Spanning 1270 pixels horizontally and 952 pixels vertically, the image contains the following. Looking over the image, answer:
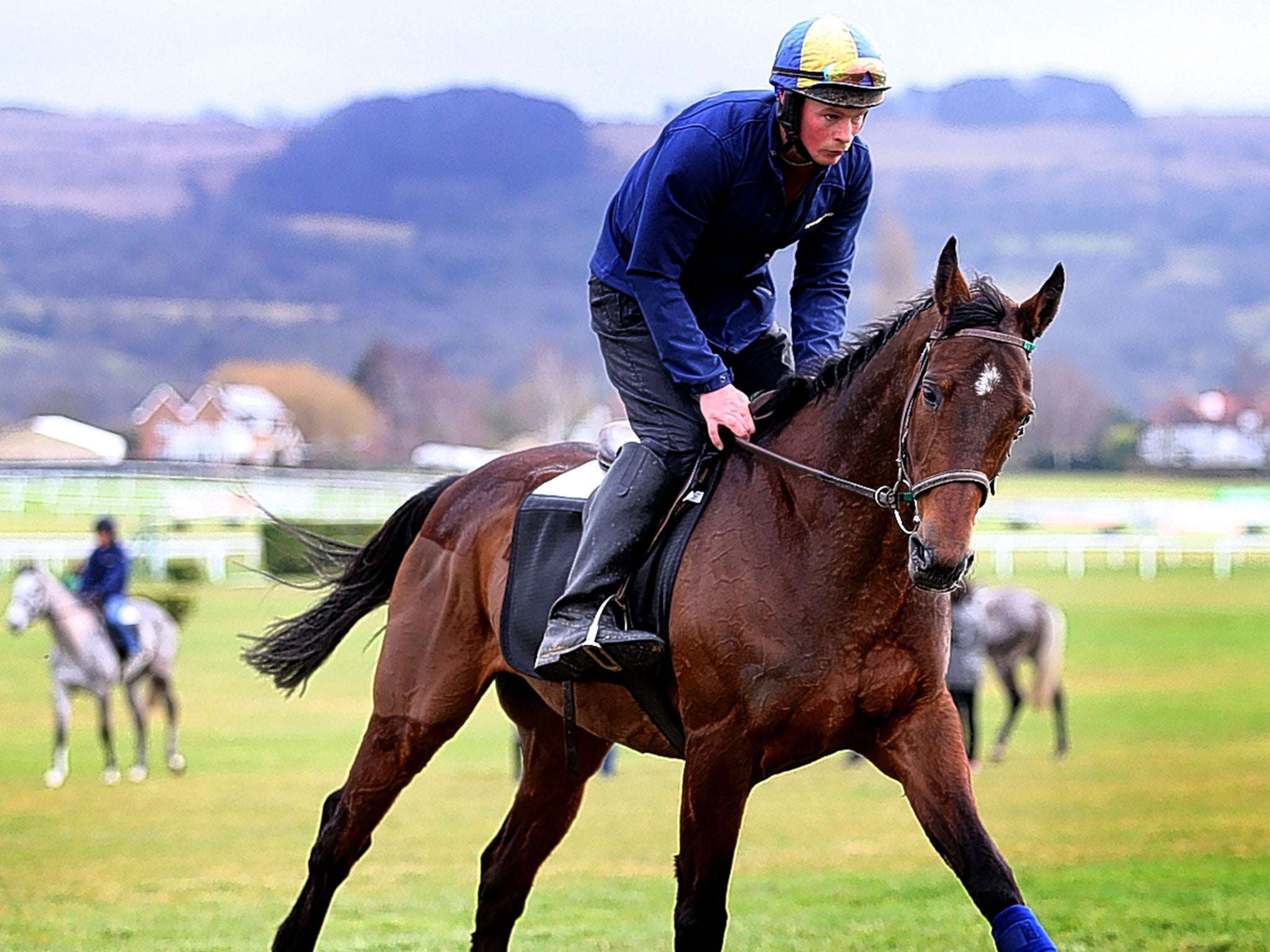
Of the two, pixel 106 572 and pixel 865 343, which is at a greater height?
pixel 865 343

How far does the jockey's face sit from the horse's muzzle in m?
1.16

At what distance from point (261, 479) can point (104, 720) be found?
30.8 meters

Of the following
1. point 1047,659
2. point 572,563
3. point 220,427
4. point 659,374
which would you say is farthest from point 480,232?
point 659,374

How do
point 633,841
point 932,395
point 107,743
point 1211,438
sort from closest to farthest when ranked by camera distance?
1. point 932,395
2. point 633,841
3. point 107,743
4. point 1211,438

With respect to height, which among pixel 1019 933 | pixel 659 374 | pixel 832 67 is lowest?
pixel 1019 933

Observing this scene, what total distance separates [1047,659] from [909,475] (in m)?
12.8

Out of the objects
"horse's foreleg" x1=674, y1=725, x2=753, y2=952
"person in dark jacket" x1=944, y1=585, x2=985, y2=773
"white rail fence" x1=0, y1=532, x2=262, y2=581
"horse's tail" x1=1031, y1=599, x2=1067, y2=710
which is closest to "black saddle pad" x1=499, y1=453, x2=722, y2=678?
"horse's foreleg" x1=674, y1=725, x2=753, y2=952

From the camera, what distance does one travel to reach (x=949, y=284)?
12.5 ft

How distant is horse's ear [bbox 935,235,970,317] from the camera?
378 centimetres

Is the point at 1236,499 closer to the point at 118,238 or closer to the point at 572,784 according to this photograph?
the point at 572,784

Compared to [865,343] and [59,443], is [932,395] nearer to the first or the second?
[865,343]

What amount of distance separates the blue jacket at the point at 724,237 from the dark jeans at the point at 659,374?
0.19ft

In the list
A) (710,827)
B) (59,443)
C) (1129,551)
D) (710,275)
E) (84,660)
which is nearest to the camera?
(710,827)

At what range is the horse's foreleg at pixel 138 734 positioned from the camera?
49.1ft
